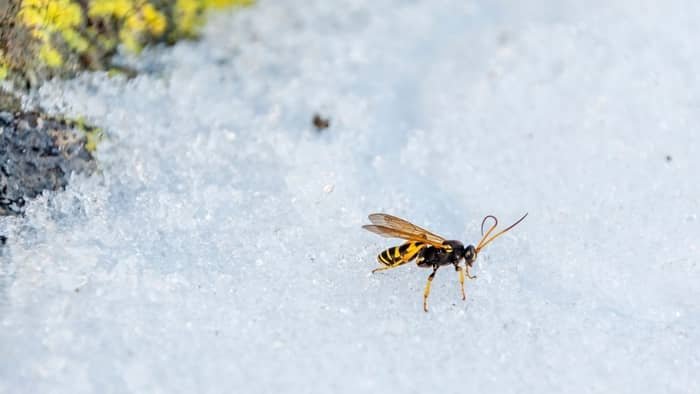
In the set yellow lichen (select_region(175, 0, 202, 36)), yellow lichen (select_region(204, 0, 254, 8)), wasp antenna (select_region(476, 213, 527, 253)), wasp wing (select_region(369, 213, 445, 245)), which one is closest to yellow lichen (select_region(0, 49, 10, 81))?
yellow lichen (select_region(175, 0, 202, 36))

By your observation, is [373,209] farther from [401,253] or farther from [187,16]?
[187,16]

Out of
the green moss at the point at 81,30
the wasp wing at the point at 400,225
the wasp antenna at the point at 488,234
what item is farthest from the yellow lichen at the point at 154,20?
the wasp antenna at the point at 488,234

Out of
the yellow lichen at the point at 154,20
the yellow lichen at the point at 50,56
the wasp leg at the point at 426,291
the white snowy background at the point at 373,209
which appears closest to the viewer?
the white snowy background at the point at 373,209

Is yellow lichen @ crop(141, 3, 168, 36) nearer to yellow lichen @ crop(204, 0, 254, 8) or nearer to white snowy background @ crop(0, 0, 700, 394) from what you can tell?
white snowy background @ crop(0, 0, 700, 394)

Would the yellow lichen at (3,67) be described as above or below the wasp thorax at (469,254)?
above

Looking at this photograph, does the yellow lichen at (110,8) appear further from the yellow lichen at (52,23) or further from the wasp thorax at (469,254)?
the wasp thorax at (469,254)
